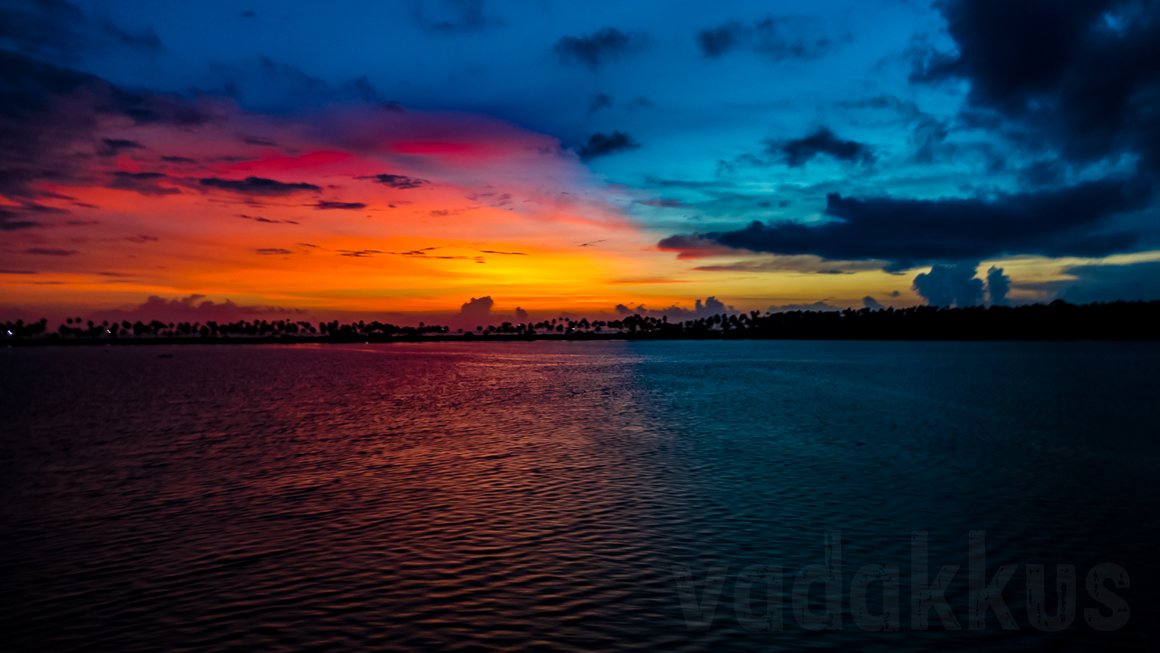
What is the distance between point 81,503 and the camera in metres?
29.4

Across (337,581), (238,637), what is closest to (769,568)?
(337,581)

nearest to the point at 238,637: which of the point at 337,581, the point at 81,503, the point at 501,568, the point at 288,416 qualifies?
the point at 337,581

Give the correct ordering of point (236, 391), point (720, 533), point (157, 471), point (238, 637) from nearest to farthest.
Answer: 1. point (238, 637)
2. point (720, 533)
3. point (157, 471)
4. point (236, 391)

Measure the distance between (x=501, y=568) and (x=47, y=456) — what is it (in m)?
35.8

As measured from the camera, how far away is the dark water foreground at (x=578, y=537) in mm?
16344

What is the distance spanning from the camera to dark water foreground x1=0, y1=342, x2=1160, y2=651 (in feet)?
53.6

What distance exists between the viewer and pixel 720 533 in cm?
2412

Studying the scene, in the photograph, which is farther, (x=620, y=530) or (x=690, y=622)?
(x=620, y=530)

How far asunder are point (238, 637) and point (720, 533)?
14.6m

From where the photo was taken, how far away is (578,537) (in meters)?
23.6

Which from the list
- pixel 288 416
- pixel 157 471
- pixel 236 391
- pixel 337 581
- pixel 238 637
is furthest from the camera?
pixel 236 391

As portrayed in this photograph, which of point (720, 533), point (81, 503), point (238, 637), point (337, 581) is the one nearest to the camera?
point (238, 637)

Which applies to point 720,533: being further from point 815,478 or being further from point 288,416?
point 288,416

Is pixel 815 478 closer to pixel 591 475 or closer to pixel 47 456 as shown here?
pixel 591 475
